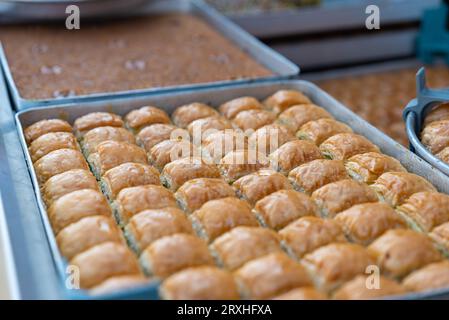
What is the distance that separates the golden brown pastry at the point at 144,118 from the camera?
250 centimetres

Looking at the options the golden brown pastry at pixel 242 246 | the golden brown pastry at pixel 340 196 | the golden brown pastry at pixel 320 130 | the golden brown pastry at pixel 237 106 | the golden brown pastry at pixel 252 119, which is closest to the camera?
the golden brown pastry at pixel 242 246

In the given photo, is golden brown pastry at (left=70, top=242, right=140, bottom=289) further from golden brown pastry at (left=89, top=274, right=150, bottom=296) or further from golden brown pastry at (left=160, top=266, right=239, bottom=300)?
golden brown pastry at (left=160, top=266, right=239, bottom=300)

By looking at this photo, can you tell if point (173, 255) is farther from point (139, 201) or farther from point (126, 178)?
point (126, 178)

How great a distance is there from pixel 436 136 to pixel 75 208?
1.56 metres

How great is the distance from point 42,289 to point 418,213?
1.30 meters

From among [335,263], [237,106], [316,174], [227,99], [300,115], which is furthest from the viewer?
[227,99]

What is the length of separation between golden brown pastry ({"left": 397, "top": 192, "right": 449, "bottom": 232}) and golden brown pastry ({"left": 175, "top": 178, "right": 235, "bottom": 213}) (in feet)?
2.15

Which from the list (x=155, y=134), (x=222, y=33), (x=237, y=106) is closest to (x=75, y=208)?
(x=155, y=134)

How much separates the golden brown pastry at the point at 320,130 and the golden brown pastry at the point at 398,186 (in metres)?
→ 0.41

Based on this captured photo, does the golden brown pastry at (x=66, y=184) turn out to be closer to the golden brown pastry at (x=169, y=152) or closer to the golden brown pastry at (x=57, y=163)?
the golden brown pastry at (x=57, y=163)

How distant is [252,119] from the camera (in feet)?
8.30

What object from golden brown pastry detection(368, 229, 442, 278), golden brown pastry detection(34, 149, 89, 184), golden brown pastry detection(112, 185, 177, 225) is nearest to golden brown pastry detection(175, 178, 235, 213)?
golden brown pastry detection(112, 185, 177, 225)

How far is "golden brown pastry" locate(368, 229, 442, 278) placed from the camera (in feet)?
5.34

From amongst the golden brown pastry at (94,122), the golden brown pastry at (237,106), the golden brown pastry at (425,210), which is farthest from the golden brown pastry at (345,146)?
the golden brown pastry at (94,122)
